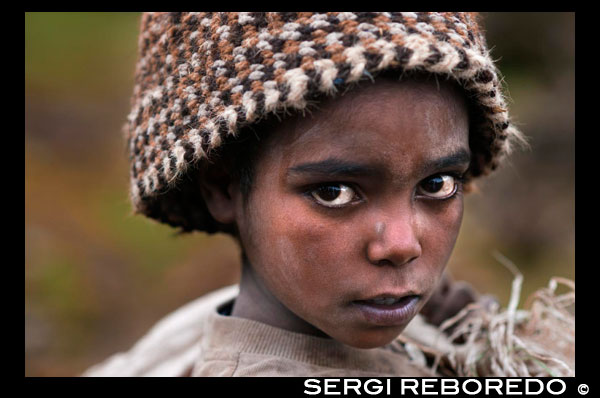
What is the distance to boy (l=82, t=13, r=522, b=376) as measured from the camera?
1.25 metres

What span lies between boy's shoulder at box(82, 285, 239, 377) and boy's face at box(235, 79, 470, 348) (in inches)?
31.1

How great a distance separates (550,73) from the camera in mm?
4719

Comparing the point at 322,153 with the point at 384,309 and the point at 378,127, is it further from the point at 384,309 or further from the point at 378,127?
the point at 384,309

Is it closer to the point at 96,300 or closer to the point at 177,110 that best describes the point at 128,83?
the point at 96,300

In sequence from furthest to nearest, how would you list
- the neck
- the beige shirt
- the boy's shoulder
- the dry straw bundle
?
the boy's shoulder, the dry straw bundle, the neck, the beige shirt

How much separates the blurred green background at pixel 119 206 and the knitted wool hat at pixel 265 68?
7.88 feet

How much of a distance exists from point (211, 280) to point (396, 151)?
2922mm

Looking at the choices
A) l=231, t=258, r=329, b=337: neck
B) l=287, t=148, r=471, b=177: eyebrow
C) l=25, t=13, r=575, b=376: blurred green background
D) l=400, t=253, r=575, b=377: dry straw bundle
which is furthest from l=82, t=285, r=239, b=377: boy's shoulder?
l=25, t=13, r=575, b=376: blurred green background

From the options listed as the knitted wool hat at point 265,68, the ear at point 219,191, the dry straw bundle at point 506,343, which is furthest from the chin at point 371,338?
the knitted wool hat at point 265,68

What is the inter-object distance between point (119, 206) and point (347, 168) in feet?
10.7

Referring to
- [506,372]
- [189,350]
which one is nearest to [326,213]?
[506,372]

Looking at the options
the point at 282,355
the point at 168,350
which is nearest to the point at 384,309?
the point at 282,355

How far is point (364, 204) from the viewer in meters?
1.30

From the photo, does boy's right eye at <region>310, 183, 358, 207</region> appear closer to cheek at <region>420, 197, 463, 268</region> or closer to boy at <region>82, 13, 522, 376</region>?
boy at <region>82, 13, 522, 376</region>
